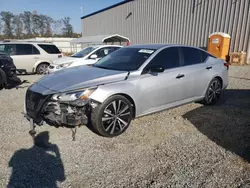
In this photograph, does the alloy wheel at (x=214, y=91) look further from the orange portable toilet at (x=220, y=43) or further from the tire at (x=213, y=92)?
the orange portable toilet at (x=220, y=43)

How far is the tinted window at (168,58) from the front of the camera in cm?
414

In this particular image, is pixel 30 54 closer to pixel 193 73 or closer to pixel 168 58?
pixel 168 58

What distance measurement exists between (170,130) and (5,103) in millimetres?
4333

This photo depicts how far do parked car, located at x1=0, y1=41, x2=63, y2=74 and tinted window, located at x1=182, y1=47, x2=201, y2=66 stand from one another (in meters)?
7.62

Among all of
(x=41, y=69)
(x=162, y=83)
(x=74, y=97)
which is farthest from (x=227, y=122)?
(x=41, y=69)

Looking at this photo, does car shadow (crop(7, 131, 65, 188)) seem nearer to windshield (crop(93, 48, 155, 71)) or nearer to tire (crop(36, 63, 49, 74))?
windshield (crop(93, 48, 155, 71))

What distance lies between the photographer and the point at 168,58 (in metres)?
4.34

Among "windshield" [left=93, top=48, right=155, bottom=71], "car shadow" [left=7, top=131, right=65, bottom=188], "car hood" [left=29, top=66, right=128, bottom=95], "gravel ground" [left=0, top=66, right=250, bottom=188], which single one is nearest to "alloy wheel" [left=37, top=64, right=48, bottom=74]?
"gravel ground" [left=0, top=66, right=250, bottom=188]

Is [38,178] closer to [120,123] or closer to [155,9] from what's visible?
[120,123]

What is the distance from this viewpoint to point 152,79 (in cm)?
394

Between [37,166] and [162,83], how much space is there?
102 inches

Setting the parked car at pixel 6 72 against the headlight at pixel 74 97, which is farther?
the parked car at pixel 6 72

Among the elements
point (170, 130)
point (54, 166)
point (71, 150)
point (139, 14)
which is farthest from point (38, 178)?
point (139, 14)

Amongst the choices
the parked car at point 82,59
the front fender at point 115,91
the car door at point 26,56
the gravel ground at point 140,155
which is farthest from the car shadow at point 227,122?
the car door at point 26,56
